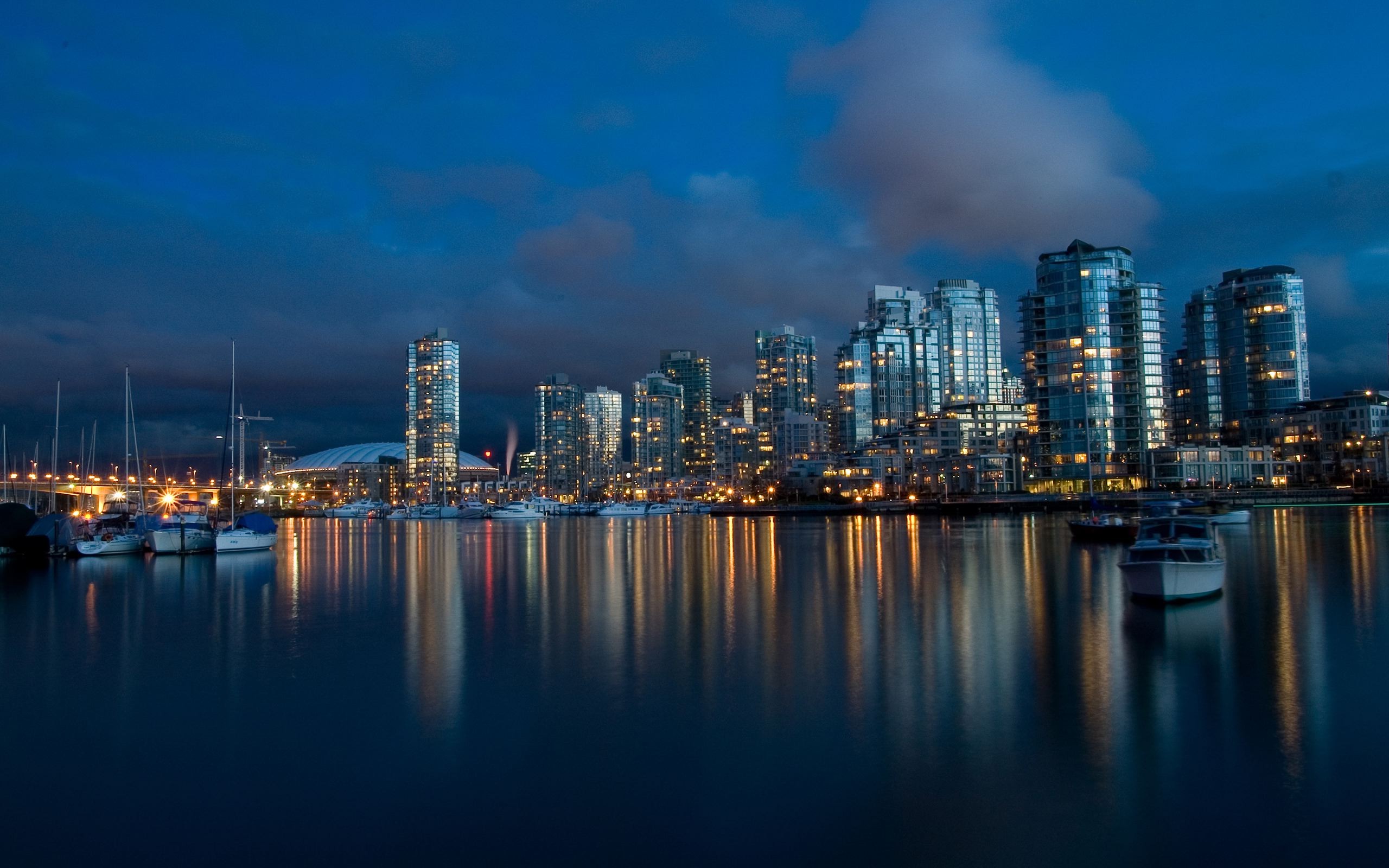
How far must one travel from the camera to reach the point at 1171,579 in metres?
32.8

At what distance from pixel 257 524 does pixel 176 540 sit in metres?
7.87

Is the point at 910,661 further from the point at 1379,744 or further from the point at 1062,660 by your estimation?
the point at 1379,744

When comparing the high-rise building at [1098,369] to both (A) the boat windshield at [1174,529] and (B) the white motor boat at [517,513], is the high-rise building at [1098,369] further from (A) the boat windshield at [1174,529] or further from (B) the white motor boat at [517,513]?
(A) the boat windshield at [1174,529]

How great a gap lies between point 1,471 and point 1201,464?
16601 centimetres

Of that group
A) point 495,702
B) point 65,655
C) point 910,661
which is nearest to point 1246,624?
point 910,661

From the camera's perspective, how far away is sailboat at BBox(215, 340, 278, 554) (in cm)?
6894

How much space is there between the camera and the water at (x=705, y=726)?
523 inches

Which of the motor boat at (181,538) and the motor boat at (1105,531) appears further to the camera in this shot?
the motor boat at (1105,531)

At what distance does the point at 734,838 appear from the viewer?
515 inches

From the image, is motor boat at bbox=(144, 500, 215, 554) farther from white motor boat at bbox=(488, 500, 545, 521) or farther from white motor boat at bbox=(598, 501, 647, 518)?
white motor boat at bbox=(598, 501, 647, 518)

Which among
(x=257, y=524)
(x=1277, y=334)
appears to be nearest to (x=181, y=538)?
(x=257, y=524)

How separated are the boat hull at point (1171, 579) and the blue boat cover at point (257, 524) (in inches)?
2420

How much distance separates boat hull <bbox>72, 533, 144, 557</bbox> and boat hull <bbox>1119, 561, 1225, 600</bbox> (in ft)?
207

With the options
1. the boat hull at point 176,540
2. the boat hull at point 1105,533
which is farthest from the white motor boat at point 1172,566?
the boat hull at point 176,540
